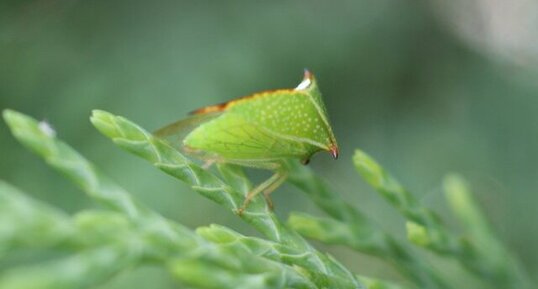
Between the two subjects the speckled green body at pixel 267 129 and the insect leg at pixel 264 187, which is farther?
the speckled green body at pixel 267 129

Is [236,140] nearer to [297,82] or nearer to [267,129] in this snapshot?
[267,129]

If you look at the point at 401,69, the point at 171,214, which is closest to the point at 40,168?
the point at 171,214

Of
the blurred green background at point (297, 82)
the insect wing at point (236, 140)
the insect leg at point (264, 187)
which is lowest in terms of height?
the insect leg at point (264, 187)

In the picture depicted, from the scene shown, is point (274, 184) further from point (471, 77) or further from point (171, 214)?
point (471, 77)

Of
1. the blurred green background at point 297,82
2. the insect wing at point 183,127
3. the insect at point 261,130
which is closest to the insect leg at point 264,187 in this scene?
the insect at point 261,130

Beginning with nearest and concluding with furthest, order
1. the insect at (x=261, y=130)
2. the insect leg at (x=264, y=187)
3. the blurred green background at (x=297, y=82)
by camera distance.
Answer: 1. the insect leg at (x=264, y=187)
2. the insect at (x=261, y=130)
3. the blurred green background at (x=297, y=82)

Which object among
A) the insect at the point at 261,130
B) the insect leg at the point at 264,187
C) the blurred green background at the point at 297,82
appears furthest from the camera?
the blurred green background at the point at 297,82

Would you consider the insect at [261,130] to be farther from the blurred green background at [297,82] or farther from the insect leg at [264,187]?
the blurred green background at [297,82]
